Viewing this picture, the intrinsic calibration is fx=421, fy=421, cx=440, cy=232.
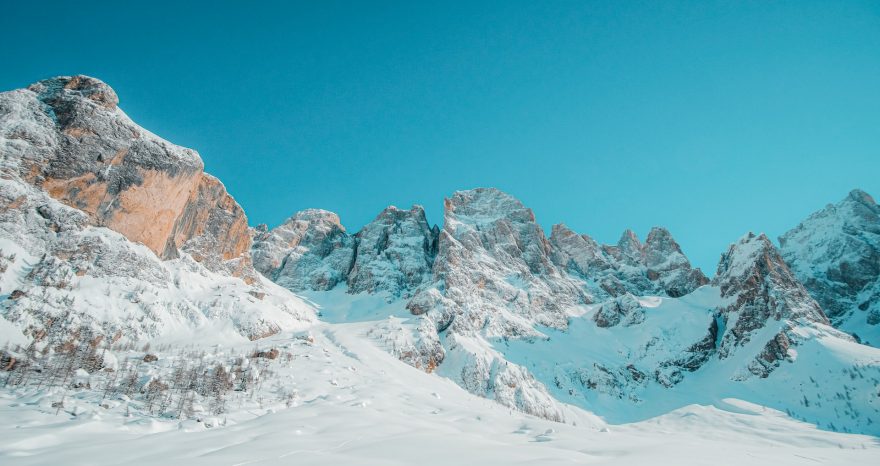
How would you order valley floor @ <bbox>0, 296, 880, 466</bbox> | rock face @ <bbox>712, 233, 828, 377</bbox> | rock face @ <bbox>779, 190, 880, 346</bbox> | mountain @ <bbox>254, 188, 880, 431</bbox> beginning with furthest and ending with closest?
1. rock face @ <bbox>779, 190, 880, 346</bbox>
2. rock face @ <bbox>712, 233, 828, 377</bbox>
3. mountain @ <bbox>254, 188, 880, 431</bbox>
4. valley floor @ <bbox>0, 296, 880, 466</bbox>

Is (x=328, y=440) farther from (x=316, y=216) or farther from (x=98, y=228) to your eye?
(x=316, y=216)

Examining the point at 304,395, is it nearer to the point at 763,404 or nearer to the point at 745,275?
the point at 763,404

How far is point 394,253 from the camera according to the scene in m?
117

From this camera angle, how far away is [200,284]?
65312 millimetres

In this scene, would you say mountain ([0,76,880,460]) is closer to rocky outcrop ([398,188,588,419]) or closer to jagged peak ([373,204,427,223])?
rocky outcrop ([398,188,588,419])

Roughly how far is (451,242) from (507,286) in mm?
17786

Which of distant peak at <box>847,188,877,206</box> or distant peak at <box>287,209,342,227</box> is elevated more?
distant peak at <box>847,188,877,206</box>

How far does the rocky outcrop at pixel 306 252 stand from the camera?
377ft

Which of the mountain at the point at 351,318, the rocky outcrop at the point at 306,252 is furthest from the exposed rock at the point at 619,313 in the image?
the rocky outcrop at the point at 306,252

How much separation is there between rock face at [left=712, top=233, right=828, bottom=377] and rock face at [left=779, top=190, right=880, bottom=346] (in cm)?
3378

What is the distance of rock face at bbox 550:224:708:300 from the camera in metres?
115

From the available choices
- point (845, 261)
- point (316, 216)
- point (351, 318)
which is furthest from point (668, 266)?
point (316, 216)

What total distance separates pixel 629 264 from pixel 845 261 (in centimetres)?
5456

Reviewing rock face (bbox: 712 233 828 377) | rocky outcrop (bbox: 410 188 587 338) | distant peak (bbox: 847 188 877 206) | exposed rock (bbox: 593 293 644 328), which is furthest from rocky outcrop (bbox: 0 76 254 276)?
distant peak (bbox: 847 188 877 206)
